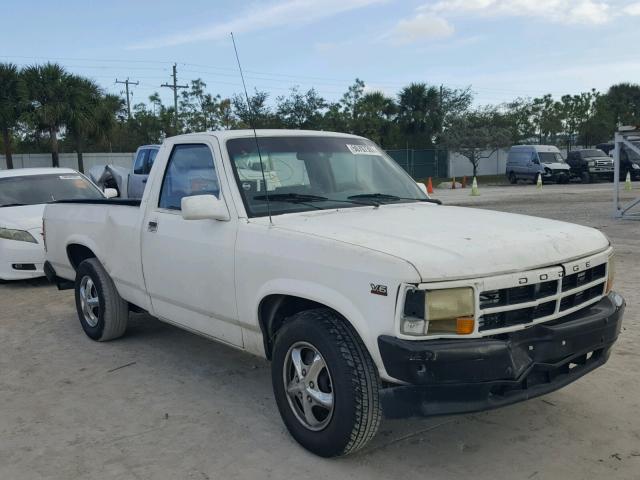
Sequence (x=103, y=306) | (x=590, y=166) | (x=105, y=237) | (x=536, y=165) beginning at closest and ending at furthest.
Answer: (x=105, y=237) → (x=103, y=306) → (x=536, y=165) → (x=590, y=166)

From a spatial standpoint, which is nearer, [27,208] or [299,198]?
[299,198]

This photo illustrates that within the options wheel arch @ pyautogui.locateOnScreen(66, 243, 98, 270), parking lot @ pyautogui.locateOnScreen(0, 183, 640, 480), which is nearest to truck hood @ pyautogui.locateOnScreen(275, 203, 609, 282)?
parking lot @ pyautogui.locateOnScreen(0, 183, 640, 480)

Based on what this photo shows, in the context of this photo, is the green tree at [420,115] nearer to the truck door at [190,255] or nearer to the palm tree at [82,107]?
the palm tree at [82,107]

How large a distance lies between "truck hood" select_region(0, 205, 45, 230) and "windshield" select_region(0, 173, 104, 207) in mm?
354

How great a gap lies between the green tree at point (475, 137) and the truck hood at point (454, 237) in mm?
36550

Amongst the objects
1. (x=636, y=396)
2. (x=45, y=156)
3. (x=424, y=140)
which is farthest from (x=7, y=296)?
(x=424, y=140)

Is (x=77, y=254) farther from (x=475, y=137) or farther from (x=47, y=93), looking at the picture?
(x=475, y=137)

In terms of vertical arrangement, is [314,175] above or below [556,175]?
above

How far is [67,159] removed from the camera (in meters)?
34.6

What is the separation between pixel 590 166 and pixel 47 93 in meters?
26.5

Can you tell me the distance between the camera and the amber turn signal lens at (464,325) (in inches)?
116

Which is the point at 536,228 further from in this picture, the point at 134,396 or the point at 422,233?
the point at 134,396

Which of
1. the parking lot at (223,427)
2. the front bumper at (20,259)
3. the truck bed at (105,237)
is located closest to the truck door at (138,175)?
the front bumper at (20,259)

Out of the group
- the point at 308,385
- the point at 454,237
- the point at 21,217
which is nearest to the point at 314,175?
the point at 454,237
